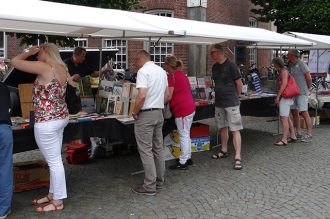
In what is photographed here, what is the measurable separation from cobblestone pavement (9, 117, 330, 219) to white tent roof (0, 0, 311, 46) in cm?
204

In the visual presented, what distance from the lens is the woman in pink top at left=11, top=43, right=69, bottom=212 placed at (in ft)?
14.6

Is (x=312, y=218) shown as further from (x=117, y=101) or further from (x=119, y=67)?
(x=119, y=67)

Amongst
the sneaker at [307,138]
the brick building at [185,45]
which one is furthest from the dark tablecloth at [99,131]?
the brick building at [185,45]

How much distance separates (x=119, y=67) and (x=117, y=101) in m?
10.4

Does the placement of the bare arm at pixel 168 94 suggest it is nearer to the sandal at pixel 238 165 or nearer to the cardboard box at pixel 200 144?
the sandal at pixel 238 165

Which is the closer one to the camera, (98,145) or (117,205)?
(117,205)

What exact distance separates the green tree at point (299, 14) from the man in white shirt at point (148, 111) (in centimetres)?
1053

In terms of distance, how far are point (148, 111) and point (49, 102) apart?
1239mm

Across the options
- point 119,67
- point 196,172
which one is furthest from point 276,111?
point 119,67

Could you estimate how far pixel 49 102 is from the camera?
14.7 feet

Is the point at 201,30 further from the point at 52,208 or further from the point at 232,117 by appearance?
the point at 52,208

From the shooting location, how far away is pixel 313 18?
14.3m

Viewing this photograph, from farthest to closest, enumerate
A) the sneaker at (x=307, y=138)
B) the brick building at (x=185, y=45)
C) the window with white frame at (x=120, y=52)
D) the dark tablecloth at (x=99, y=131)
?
the window with white frame at (x=120, y=52) < the brick building at (x=185, y=45) < the sneaker at (x=307, y=138) < the dark tablecloth at (x=99, y=131)

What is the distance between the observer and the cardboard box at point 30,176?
5.42m
